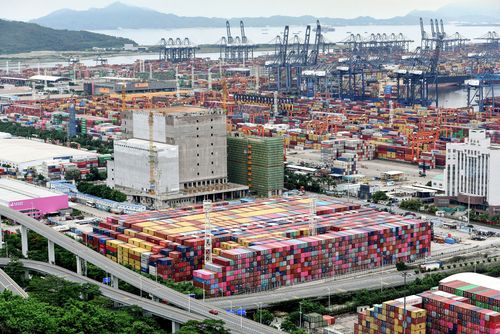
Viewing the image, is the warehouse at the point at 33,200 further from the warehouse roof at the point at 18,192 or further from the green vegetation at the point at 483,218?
the green vegetation at the point at 483,218

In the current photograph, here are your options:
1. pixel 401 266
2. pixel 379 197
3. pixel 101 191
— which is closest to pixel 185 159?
pixel 101 191

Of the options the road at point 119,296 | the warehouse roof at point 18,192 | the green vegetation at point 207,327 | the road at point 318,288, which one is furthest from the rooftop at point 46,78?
the green vegetation at point 207,327

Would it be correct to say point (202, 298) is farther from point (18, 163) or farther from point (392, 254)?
point (18, 163)

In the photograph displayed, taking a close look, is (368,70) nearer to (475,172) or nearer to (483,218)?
(475,172)

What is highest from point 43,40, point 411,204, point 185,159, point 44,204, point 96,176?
point 43,40

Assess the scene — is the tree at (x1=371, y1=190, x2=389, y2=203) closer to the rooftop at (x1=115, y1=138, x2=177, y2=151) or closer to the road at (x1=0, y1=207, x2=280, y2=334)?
the rooftop at (x1=115, y1=138, x2=177, y2=151)

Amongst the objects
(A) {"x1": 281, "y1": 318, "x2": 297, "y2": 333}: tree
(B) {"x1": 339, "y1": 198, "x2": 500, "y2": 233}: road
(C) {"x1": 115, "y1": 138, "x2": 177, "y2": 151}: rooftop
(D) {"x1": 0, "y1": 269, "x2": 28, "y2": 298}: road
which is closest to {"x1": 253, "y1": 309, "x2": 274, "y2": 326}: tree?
(A) {"x1": 281, "y1": 318, "x2": 297, "y2": 333}: tree
